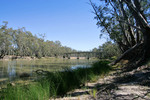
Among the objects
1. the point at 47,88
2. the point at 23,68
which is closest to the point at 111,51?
the point at 23,68

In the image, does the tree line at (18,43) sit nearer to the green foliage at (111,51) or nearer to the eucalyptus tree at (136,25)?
the green foliage at (111,51)

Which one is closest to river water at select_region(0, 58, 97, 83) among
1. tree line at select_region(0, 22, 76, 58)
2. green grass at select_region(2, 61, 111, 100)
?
green grass at select_region(2, 61, 111, 100)

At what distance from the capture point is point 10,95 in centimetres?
244

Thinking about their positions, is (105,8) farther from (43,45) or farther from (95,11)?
(43,45)

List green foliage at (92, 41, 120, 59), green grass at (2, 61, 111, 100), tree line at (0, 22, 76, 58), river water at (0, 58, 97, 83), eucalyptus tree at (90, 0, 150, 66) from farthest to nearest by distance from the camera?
tree line at (0, 22, 76, 58), green foliage at (92, 41, 120, 59), river water at (0, 58, 97, 83), eucalyptus tree at (90, 0, 150, 66), green grass at (2, 61, 111, 100)

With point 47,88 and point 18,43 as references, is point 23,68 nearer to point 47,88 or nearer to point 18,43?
point 47,88

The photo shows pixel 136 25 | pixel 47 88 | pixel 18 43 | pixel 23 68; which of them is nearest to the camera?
pixel 47 88

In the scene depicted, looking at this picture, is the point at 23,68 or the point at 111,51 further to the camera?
the point at 111,51

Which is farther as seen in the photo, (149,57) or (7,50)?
(7,50)

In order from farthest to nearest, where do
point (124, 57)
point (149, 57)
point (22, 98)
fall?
point (124, 57) < point (149, 57) < point (22, 98)

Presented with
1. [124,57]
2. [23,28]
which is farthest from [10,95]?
[23,28]

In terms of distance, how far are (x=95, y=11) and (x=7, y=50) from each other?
57.4 metres

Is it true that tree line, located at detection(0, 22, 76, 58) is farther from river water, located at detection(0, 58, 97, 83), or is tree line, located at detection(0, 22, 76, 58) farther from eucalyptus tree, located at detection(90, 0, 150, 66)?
eucalyptus tree, located at detection(90, 0, 150, 66)

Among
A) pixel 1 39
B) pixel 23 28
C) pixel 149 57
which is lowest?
pixel 149 57
